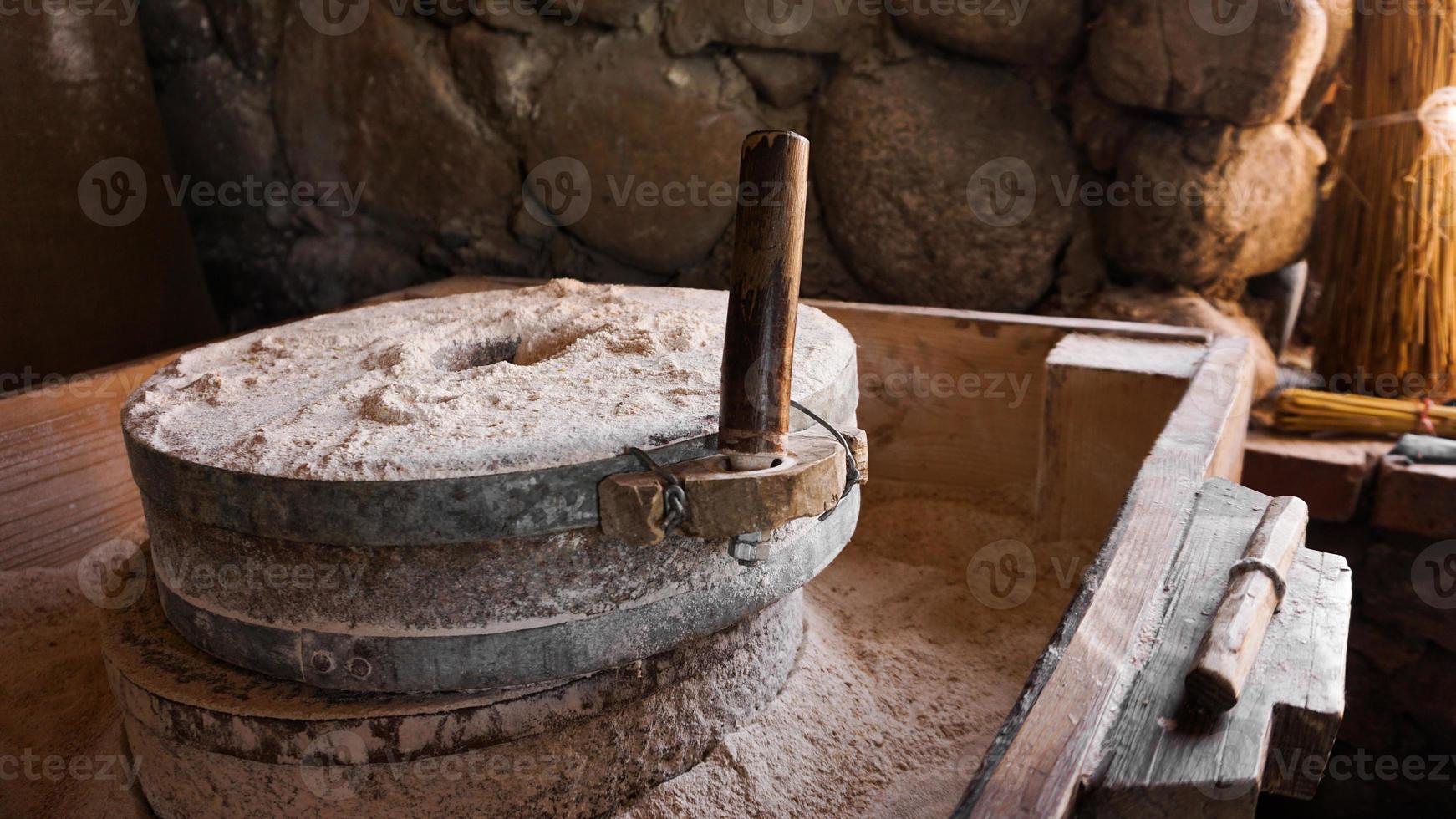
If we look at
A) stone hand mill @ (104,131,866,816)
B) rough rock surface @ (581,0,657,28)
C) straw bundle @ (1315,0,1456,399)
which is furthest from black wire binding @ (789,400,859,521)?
straw bundle @ (1315,0,1456,399)

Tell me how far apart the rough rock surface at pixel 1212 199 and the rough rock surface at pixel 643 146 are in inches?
45.3

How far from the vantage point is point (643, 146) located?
3.09m

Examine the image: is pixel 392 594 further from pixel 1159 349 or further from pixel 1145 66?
pixel 1145 66

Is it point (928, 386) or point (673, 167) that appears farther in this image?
point (673, 167)

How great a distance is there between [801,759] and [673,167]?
2.07m

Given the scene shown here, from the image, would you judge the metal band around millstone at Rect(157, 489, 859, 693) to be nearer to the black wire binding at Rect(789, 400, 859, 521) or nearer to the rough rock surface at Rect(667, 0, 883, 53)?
the black wire binding at Rect(789, 400, 859, 521)

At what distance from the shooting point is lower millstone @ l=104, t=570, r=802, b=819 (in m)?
1.23

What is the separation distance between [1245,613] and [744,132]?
222 cm

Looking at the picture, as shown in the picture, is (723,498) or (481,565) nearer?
(723,498)

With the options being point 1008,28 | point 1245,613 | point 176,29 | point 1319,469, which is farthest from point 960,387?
point 176,29

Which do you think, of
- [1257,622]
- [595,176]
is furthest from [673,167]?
[1257,622]

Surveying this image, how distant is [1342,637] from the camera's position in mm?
1221

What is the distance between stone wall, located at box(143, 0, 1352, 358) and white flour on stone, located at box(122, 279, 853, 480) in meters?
1.20

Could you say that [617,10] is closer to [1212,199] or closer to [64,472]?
[1212,199]
